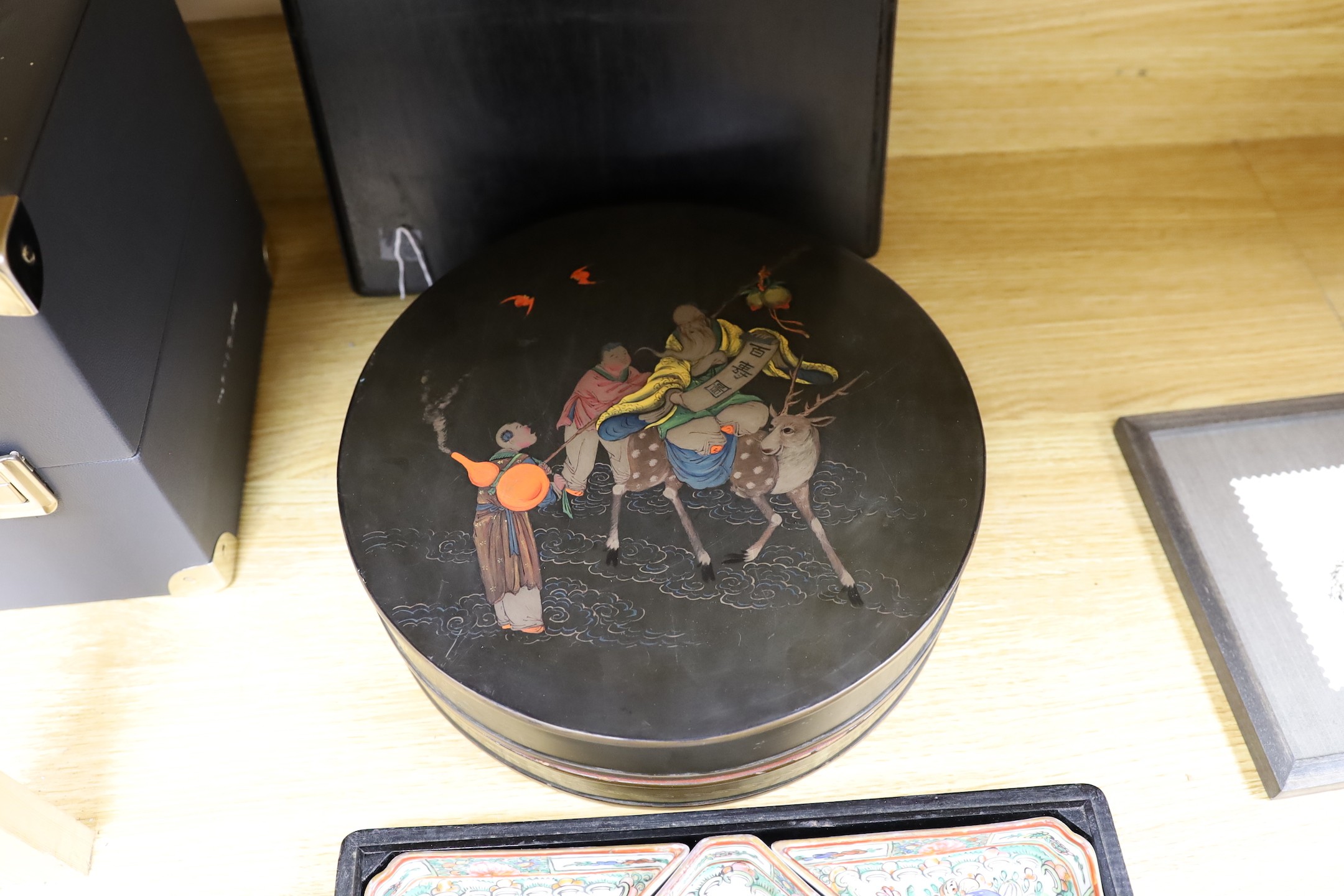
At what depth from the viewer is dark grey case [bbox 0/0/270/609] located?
59cm

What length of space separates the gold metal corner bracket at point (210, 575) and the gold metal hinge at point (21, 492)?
11cm

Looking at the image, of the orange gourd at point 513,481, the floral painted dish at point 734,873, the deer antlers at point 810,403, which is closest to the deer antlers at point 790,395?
the deer antlers at point 810,403

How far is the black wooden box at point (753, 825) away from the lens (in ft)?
2.21

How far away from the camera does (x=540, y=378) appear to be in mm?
736

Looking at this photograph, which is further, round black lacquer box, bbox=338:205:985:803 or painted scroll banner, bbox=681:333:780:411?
painted scroll banner, bbox=681:333:780:411

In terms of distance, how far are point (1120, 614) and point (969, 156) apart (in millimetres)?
460

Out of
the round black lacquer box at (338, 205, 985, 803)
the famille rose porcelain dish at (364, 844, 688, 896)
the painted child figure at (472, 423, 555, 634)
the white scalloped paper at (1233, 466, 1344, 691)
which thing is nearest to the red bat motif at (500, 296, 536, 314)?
the round black lacquer box at (338, 205, 985, 803)

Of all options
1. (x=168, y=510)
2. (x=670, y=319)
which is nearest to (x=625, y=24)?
(x=670, y=319)

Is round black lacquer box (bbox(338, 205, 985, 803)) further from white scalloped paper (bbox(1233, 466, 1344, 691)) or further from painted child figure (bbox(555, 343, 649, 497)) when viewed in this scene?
white scalloped paper (bbox(1233, 466, 1344, 691))

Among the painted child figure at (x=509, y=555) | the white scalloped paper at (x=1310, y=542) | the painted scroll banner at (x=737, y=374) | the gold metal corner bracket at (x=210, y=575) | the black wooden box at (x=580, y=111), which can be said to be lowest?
the white scalloped paper at (x=1310, y=542)

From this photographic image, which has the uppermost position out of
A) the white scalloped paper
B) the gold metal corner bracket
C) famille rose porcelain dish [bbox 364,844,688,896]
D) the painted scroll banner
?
the painted scroll banner

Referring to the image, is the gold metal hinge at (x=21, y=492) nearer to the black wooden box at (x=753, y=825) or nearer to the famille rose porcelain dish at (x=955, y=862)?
the black wooden box at (x=753, y=825)

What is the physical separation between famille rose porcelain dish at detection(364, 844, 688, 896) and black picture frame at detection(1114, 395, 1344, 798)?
38 cm

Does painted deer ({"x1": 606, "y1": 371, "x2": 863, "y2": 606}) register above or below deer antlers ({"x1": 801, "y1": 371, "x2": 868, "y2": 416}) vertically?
below
